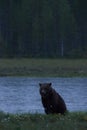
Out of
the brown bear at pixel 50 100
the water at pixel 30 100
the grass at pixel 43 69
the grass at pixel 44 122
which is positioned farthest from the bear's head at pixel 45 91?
the grass at pixel 43 69

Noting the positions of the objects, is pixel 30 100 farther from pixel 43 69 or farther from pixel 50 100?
pixel 43 69

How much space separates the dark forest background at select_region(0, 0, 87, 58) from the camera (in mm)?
73688

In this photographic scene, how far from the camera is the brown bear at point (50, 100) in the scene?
15979mm

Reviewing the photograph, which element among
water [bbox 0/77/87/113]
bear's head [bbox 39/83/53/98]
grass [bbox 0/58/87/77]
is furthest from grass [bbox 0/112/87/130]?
grass [bbox 0/58/87/77]

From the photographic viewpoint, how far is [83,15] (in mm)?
79438

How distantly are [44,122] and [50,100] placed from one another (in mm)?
1924

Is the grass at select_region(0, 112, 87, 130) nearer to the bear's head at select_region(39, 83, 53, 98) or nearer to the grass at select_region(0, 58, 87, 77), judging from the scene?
the bear's head at select_region(39, 83, 53, 98)

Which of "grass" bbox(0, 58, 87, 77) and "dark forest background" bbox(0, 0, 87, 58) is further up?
"dark forest background" bbox(0, 0, 87, 58)

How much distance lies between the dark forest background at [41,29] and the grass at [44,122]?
185 feet

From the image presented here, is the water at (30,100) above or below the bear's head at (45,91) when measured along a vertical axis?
below

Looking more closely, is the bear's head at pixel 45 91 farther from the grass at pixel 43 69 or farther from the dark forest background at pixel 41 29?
the dark forest background at pixel 41 29

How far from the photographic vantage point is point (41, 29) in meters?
74.6

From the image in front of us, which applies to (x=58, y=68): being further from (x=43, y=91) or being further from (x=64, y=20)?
(x=43, y=91)

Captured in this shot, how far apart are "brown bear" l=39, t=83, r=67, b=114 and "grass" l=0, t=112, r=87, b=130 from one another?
54 cm
